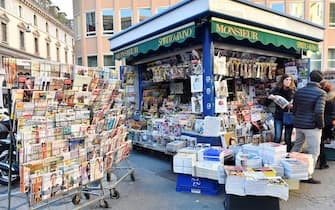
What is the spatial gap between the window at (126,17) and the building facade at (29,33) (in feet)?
31.4

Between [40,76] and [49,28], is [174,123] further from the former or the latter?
[49,28]

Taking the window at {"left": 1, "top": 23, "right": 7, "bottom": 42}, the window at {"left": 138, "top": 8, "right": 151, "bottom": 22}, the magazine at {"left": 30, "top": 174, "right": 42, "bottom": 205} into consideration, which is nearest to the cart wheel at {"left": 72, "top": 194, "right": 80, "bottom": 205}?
the magazine at {"left": 30, "top": 174, "right": 42, "bottom": 205}

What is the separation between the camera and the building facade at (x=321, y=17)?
17422 millimetres

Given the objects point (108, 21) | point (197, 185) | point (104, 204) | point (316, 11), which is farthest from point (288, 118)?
point (316, 11)

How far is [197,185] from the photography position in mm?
3504

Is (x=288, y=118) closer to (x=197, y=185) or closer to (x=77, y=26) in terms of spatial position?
(x=197, y=185)

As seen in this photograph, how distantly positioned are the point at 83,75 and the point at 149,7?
17.3m

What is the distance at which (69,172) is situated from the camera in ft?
9.05

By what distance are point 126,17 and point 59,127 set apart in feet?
57.7

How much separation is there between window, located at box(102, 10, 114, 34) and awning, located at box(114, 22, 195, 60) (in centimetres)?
1341

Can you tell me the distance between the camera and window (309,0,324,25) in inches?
693

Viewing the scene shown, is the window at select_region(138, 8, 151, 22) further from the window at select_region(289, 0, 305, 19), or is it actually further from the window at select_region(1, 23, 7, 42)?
the window at select_region(1, 23, 7, 42)

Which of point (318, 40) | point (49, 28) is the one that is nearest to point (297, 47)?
point (318, 40)

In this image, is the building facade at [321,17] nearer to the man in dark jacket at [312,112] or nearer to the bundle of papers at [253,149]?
the man in dark jacket at [312,112]
